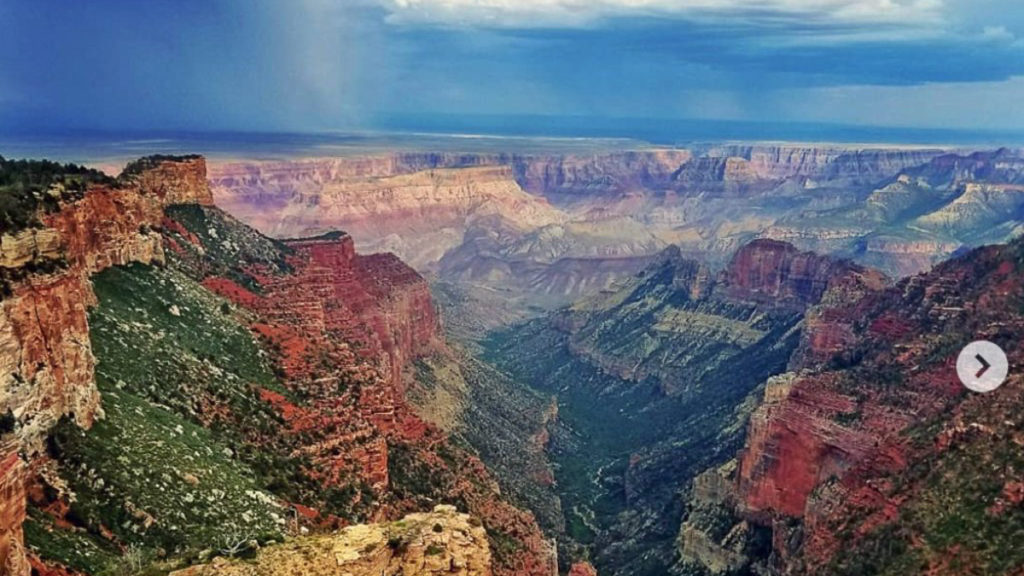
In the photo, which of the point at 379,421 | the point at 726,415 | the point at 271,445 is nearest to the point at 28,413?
the point at 271,445

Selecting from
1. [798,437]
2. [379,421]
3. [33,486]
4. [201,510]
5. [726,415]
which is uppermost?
[33,486]

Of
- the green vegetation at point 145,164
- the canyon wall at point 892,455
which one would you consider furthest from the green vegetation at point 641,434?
the green vegetation at point 145,164

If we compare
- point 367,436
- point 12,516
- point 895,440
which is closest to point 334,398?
point 367,436

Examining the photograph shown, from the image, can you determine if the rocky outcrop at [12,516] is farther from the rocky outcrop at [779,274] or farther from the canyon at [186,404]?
the rocky outcrop at [779,274]

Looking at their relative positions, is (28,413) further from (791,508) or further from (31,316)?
(791,508)

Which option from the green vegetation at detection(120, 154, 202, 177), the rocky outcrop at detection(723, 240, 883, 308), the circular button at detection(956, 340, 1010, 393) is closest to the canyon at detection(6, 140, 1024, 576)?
the green vegetation at detection(120, 154, 202, 177)

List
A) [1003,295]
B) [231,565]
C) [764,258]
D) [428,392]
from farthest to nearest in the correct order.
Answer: [764,258], [428,392], [1003,295], [231,565]
